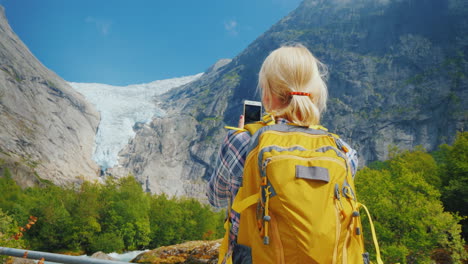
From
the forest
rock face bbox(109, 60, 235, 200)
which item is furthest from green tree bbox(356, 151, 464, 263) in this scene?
rock face bbox(109, 60, 235, 200)

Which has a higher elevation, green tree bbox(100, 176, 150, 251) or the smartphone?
the smartphone

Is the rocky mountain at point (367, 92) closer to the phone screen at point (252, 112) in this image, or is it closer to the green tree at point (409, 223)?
the green tree at point (409, 223)

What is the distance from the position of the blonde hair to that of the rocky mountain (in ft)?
363

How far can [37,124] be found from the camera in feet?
394

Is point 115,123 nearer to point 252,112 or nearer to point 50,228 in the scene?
point 50,228

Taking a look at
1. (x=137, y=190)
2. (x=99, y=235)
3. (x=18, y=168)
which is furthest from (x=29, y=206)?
(x=18, y=168)

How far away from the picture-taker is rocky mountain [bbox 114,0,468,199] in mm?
106250

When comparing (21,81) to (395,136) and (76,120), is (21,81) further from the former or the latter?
(395,136)

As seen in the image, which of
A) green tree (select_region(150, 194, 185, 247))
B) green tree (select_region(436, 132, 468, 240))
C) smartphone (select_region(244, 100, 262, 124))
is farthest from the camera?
green tree (select_region(150, 194, 185, 247))

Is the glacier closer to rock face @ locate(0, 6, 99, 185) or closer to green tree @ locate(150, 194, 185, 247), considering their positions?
rock face @ locate(0, 6, 99, 185)

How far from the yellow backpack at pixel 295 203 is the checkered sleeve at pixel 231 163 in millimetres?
115

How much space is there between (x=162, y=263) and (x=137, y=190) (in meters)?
35.7

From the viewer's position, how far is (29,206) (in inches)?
2047

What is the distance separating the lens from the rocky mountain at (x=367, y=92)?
106 m
